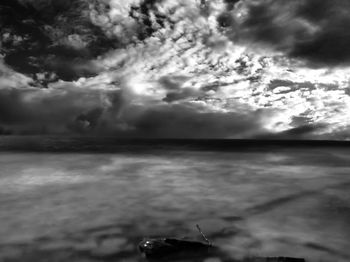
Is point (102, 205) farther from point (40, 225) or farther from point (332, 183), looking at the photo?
point (332, 183)

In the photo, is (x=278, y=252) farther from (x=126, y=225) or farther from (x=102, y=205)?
(x=102, y=205)

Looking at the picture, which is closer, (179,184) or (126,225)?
(126,225)

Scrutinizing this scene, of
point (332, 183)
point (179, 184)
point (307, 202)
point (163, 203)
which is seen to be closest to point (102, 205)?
point (163, 203)

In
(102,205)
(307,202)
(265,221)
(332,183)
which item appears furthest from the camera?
(332,183)

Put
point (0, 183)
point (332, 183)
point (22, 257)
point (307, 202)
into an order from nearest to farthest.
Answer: point (22, 257) < point (307, 202) < point (0, 183) < point (332, 183)

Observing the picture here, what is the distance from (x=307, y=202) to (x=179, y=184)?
11889mm

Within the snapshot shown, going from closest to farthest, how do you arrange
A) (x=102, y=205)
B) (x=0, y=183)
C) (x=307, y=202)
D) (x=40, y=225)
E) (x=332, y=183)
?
(x=40, y=225), (x=102, y=205), (x=307, y=202), (x=0, y=183), (x=332, y=183)

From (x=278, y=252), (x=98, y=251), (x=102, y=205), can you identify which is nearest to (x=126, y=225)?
(x=98, y=251)

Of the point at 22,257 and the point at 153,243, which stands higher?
the point at 153,243

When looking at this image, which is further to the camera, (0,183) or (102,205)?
(0,183)

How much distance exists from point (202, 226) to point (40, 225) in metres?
7.89

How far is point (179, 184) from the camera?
28656 mm

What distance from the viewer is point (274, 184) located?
2916 cm

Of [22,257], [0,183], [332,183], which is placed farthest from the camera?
[332,183]
